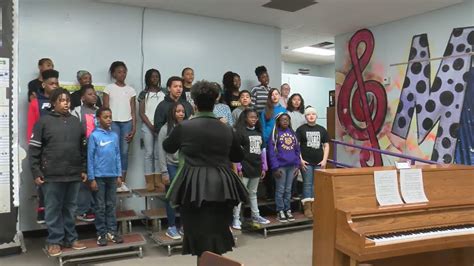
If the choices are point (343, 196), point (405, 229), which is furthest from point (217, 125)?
point (405, 229)

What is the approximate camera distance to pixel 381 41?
635 cm

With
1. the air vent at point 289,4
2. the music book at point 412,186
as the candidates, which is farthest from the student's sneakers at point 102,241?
the air vent at point 289,4

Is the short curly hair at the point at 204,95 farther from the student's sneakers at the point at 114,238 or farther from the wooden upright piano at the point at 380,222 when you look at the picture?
the student's sneakers at the point at 114,238

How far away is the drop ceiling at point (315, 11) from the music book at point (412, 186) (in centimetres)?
302

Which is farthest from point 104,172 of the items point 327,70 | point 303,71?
point 327,70

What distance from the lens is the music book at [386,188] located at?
267 centimetres

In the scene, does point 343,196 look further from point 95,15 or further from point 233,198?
point 95,15

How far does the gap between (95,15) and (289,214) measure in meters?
3.41

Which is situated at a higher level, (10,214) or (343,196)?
(343,196)

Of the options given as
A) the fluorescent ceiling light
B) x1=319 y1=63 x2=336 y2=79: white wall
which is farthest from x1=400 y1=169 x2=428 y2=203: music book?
x1=319 y1=63 x2=336 y2=79: white wall

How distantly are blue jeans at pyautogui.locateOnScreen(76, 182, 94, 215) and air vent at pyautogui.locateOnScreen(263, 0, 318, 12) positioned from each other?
315 centimetres

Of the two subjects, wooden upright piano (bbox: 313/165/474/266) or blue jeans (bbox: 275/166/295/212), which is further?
blue jeans (bbox: 275/166/295/212)

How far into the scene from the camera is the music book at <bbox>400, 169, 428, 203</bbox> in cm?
276

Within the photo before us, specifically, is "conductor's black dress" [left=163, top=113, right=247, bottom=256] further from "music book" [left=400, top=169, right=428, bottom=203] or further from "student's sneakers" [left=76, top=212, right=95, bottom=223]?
"student's sneakers" [left=76, top=212, right=95, bottom=223]
